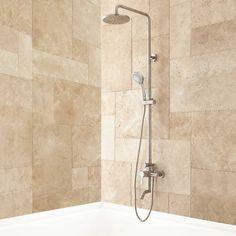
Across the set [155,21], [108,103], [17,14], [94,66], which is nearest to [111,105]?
[108,103]

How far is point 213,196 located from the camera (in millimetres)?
1804

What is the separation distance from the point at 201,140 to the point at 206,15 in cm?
73

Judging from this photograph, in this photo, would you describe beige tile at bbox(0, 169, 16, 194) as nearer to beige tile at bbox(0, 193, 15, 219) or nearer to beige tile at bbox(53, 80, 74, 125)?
beige tile at bbox(0, 193, 15, 219)

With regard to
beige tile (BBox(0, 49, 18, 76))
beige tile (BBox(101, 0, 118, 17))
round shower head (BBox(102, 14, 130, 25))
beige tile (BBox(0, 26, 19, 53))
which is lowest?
beige tile (BBox(0, 49, 18, 76))

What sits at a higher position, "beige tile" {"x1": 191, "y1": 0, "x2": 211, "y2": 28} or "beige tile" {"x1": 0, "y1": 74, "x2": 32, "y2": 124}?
"beige tile" {"x1": 191, "y1": 0, "x2": 211, "y2": 28}

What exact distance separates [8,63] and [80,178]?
91 centimetres

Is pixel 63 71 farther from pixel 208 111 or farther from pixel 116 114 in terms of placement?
pixel 208 111

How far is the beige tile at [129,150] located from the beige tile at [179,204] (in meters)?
0.32

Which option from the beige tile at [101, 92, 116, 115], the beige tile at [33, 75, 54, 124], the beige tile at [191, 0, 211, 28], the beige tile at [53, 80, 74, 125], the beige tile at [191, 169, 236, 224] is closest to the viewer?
the beige tile at [191, 169, 236, 224]

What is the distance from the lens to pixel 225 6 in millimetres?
1791

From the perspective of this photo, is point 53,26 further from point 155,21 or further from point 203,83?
point 203,83

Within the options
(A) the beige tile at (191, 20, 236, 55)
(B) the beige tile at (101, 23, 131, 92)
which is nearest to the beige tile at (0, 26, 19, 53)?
(B) the beige tile at (101, 23, 131, 92)

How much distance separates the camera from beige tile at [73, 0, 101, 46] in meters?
2.22

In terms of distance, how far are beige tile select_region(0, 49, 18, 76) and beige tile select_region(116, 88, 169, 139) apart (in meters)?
0.75
